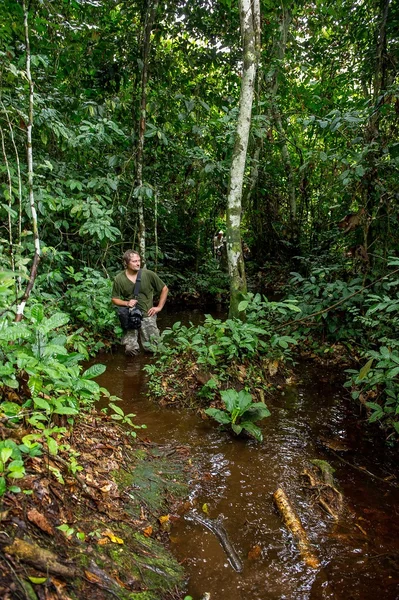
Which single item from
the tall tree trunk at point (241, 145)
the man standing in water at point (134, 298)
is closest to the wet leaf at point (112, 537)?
the tall tree trunk at point (241, 145)

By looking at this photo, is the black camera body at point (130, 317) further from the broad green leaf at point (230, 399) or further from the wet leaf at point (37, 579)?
the wet leaf at point (37, 579)

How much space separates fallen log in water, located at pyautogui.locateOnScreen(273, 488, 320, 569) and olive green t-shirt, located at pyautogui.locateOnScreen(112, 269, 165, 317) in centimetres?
409

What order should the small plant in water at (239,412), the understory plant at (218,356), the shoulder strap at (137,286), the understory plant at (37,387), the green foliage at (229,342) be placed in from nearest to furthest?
the understory plant at (37,387) → the small plant in water at (239,412) → the understory plant at (218,356) → the green foliage at (229,342) → the shoulder strap at (137,286)

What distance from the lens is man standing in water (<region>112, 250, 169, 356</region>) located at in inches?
235

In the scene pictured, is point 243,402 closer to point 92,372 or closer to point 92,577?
point 92,372

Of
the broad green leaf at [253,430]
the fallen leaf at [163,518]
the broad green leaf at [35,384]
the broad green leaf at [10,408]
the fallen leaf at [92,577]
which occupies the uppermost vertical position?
the broad green leaf at [35,384]

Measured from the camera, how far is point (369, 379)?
12.2 ft

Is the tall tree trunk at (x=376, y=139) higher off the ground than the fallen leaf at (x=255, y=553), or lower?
higher

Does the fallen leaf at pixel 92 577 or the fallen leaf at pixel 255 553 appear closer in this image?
the fallen leaf at pixel 92 577

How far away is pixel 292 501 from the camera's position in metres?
2.74

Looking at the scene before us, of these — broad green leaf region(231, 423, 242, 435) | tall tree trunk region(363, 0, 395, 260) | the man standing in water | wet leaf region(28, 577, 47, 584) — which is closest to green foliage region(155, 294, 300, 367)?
the man standing in water

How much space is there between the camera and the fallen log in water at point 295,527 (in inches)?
87.8

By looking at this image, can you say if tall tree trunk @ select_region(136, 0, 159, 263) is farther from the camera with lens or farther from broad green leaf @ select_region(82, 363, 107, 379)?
broad green leaf @ select_region(82, 363, 107, 379)

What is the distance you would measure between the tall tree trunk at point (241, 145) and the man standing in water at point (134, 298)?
147 centimetres
